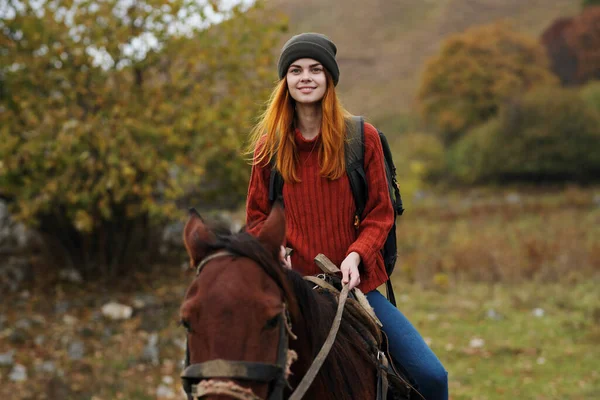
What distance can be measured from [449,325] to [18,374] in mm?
5803

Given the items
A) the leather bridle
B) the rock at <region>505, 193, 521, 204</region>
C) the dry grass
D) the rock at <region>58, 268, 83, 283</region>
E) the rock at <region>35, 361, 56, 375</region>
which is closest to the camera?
the leather bridle

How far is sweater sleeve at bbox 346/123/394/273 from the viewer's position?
2951mm

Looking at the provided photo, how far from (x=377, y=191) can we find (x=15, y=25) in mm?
7752

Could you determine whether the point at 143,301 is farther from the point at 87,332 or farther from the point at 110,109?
the point at 110,109

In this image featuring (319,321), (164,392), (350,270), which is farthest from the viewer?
(164,392)

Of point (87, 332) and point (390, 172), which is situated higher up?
point (87, 332)

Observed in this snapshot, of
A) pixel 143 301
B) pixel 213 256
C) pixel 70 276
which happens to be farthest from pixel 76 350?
pixel 213 256

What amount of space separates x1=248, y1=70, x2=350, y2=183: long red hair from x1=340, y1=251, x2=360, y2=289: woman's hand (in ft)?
1.28

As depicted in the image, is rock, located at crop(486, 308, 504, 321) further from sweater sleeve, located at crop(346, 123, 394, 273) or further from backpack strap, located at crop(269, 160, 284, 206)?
backpack strap, located at crop(269, 160, 284, 206)

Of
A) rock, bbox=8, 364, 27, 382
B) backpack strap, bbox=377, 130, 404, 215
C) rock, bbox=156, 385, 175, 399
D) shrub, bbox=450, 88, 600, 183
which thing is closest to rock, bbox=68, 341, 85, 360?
rock, bbox=8, 364, 27, 382

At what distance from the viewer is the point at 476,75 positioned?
33844 millimetres

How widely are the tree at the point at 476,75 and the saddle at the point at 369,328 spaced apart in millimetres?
31629

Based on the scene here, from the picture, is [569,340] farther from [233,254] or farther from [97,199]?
[233,254]

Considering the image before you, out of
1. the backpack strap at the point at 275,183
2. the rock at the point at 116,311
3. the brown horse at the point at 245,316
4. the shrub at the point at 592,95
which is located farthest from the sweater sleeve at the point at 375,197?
the shrub at the point at 592,95
